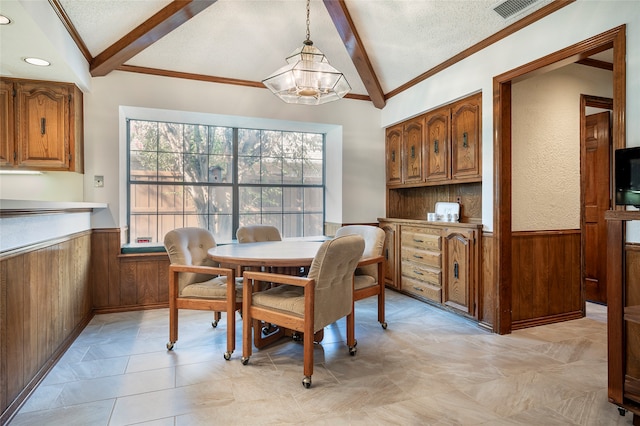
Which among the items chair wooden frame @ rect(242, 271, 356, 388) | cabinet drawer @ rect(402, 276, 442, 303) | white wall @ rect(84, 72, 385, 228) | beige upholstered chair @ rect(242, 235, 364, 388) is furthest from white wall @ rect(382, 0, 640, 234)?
chair wooden frame @ rect(242, 271, 356, 388)

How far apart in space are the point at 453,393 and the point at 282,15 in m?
3.75

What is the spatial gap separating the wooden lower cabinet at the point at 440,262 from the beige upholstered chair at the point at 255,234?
1622 millimetres

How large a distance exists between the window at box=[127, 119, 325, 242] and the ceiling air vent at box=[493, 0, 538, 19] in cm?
285

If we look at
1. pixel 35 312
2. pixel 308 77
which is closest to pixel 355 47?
pixel 308 77

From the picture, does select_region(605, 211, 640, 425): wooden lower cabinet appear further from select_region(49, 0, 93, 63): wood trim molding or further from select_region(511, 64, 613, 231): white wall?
select_region(49, 0, 93, 63): wood trim molding

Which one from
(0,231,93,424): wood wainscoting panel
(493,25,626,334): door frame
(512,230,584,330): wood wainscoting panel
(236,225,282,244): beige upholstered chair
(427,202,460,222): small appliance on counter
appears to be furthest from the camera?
(427,202,460,222): small appliance on counter

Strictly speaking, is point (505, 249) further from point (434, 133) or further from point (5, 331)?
point (5, 331)

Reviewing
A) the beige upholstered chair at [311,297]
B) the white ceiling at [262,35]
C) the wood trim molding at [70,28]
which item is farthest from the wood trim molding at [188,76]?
the beige upholstered chair at [311,297]

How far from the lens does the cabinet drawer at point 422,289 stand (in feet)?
13.0

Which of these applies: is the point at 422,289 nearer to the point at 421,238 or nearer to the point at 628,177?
the point at 421,238

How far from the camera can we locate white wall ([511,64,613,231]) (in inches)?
132

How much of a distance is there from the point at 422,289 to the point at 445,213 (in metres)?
0.94

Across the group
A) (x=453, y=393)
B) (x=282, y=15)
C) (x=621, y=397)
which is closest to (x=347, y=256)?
(x=453, y=393)

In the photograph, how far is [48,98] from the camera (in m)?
3.47
